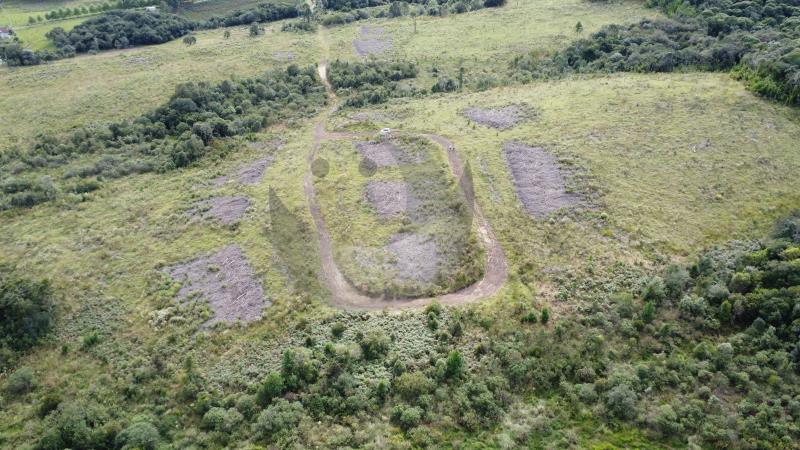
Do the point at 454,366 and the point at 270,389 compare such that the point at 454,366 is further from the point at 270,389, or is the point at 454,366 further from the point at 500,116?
the point at 500,116

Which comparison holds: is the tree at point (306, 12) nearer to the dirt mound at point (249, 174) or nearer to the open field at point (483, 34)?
the open field at point (483, 34)

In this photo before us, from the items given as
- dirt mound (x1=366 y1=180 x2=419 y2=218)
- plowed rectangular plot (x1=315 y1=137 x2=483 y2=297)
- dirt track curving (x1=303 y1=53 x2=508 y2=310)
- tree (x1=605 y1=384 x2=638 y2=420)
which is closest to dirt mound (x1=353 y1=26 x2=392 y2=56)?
plowed rectangular plot (x1=315 y1=137 x2=483 y2=297)

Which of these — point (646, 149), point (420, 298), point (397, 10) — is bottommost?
point (420, 298)

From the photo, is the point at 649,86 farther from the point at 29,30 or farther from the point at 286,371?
the point at 29,30

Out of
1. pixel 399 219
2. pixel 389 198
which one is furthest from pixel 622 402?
pixel 389 198

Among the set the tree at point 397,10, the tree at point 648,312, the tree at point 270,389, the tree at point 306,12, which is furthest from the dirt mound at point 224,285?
the tree at point 397,10

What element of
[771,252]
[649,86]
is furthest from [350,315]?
[649,86]
